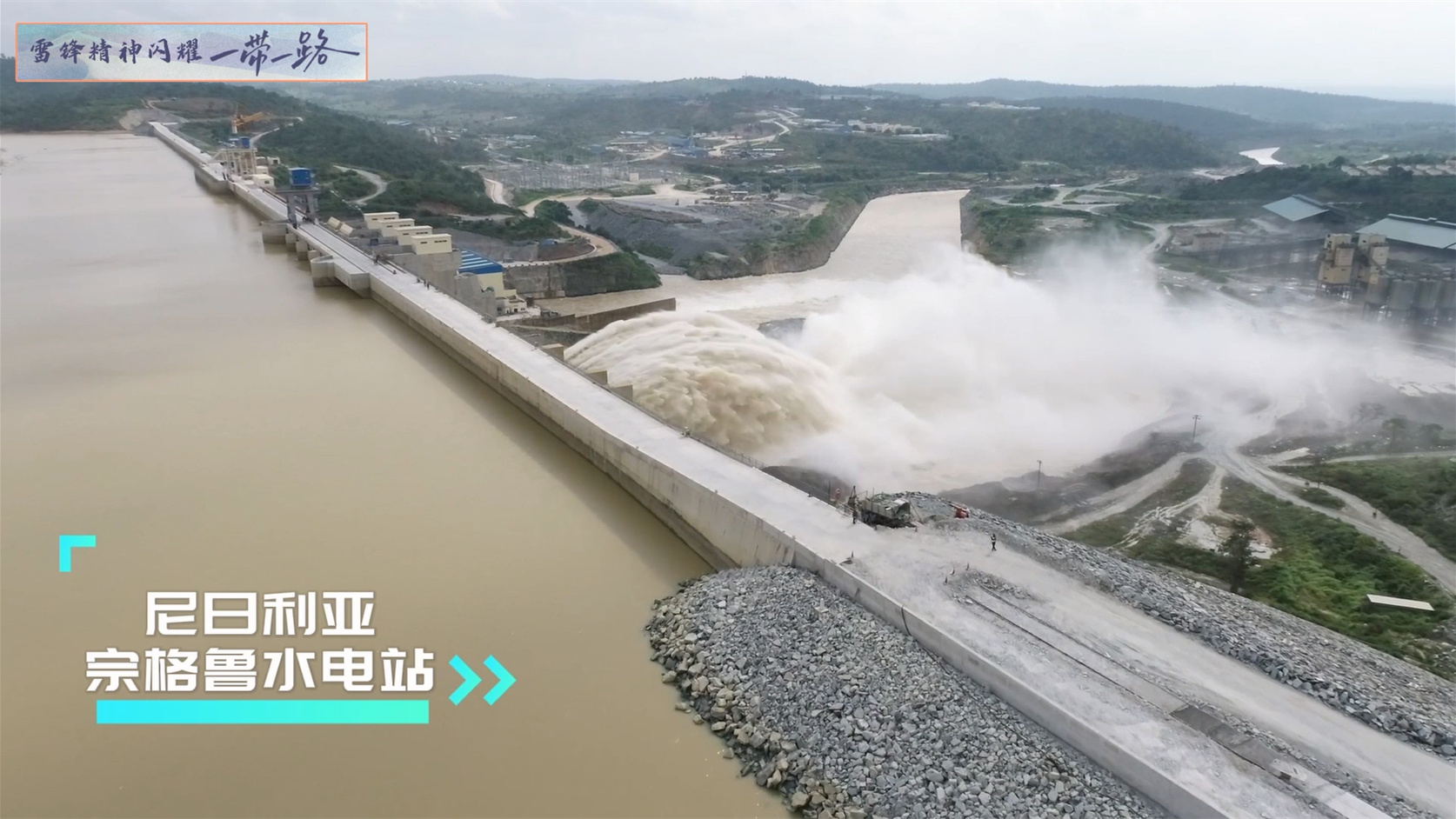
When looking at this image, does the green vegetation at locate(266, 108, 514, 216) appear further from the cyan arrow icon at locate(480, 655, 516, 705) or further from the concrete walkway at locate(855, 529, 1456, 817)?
the concrete walkway at locate(855, 529, 1456, 817)

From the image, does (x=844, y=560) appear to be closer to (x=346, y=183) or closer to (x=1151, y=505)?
(x=1151, y=505)

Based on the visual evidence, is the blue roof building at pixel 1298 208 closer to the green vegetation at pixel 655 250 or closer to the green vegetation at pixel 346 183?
the green vegetation at pixel 655 250

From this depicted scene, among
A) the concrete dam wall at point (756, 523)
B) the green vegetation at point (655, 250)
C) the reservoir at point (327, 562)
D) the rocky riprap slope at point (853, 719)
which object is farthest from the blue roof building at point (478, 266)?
the rocky riprap slope at point (853, 719)

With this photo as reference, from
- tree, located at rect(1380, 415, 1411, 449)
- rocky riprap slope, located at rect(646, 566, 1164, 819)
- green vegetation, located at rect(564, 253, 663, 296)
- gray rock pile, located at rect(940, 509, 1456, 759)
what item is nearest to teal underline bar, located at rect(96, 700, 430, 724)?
A: rocky riprap slope, located at rect(646, 566, 1164, 819)

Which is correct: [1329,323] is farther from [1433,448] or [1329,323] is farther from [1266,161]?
[1266,161]

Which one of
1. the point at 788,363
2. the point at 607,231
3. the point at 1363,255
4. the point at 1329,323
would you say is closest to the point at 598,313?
the point at 788,363
